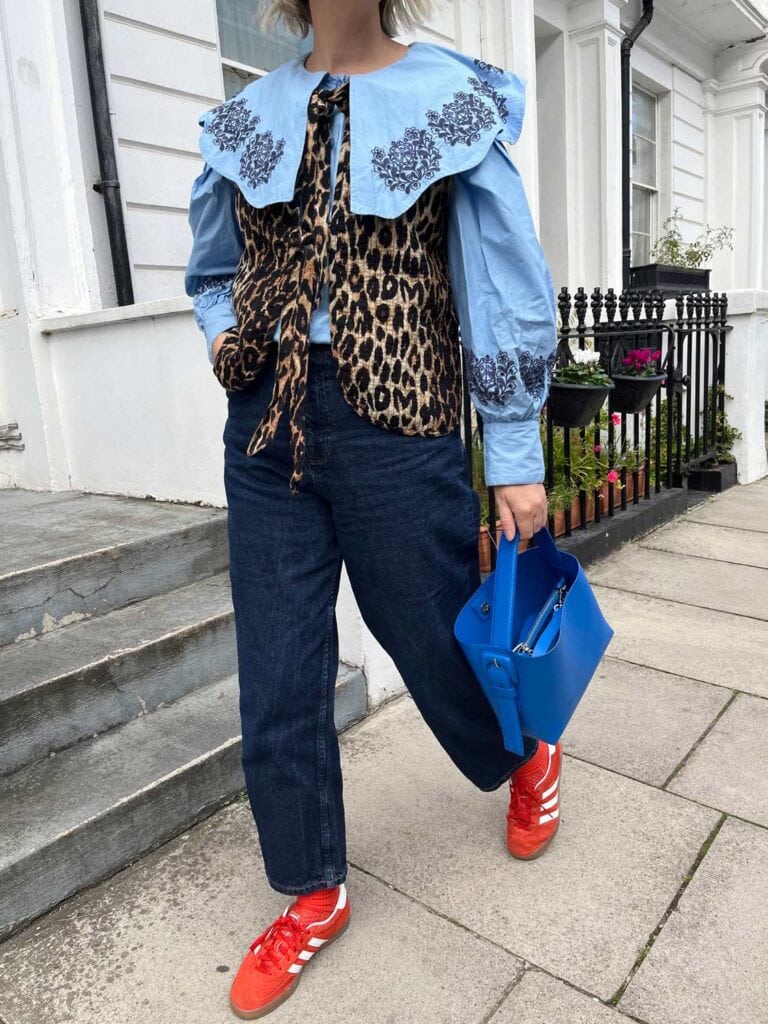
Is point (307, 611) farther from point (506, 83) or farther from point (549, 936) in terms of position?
point (506, 83)

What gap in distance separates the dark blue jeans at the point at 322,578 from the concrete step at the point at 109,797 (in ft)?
1.73

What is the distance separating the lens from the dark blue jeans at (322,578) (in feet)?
4.74

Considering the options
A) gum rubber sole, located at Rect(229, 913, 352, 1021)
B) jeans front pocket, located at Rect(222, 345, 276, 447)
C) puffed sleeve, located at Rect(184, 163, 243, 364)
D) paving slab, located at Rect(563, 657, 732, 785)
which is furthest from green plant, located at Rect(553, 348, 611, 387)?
gum rubber sole, located at Rect(229, 913, 352, 1021)

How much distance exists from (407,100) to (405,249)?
26 centimetres

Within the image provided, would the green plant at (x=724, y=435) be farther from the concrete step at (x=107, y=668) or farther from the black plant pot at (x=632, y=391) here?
the concrete step at (x=107, y=668)

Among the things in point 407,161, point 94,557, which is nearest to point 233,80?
point 94,557

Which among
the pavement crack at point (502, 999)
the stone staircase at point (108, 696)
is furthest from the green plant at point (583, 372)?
the pavement crack at point (502, 999)

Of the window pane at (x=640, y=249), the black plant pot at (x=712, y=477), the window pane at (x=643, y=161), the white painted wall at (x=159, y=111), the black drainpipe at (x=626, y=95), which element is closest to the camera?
the white painted wall at (x=159, y=111)

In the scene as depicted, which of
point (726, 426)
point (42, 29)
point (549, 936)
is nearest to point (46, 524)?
point (42, 29)

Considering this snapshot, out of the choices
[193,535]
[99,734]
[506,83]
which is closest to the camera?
[506,83]

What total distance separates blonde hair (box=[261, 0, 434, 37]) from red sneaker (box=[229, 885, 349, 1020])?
1.76 metres

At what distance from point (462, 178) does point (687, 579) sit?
2902 mm

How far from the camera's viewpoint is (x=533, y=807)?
192 centimetres

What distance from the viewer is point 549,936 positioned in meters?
1.68
